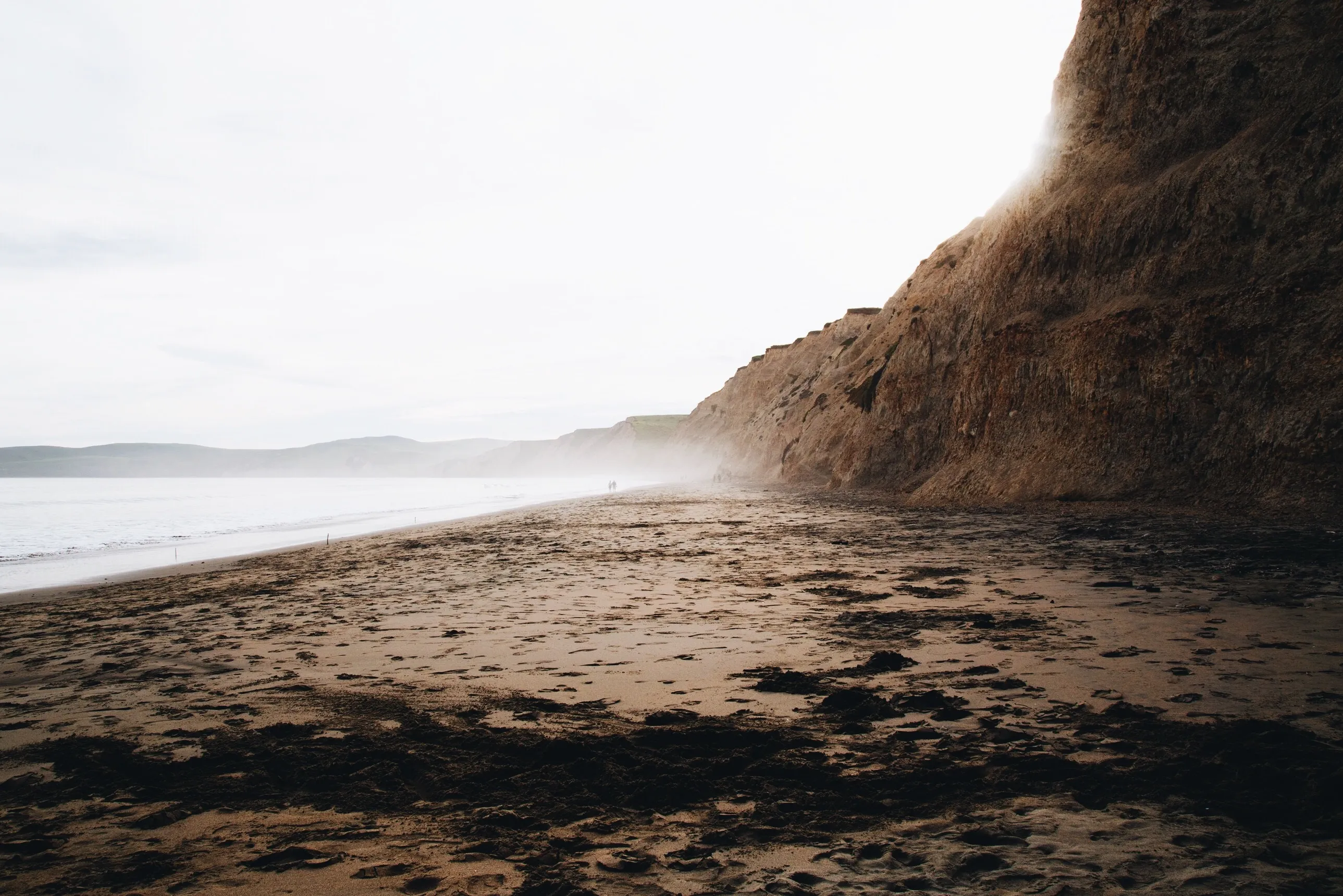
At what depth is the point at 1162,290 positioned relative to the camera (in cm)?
1700

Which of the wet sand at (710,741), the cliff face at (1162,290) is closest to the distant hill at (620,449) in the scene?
the cliff face at (1162,290)

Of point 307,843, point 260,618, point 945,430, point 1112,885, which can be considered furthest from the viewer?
point 945,430

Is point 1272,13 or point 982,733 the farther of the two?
point 1272,13

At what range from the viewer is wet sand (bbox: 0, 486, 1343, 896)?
282 cm

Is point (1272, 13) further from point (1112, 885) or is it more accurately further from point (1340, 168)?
Result: point (1112, 885)

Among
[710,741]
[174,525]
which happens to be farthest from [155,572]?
[174,525]

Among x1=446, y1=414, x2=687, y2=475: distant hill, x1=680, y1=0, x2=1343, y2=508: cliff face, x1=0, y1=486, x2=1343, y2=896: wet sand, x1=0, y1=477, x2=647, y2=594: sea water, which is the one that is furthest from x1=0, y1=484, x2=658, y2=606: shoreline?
x1=446, y1=414, x2=687, y2=475: distant hill

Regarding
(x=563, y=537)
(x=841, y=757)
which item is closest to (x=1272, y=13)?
(x=563, y=537)

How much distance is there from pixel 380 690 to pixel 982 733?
4084 mm

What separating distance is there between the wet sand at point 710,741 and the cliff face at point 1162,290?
6371 millimetres

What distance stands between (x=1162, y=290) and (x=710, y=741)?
17.9 m

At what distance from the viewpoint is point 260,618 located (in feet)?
29.1

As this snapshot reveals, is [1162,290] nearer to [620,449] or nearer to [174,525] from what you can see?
[174,525]

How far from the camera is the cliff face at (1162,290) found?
45.4ft
